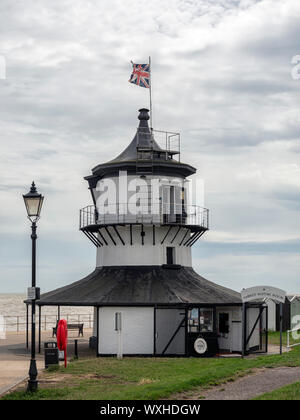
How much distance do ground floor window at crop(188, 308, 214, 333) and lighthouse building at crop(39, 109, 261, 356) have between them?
0.15ft

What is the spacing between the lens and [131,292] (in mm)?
31453

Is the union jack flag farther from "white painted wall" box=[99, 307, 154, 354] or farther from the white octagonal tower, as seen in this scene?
"white painted wall" box=[99, 307, 154, 354]

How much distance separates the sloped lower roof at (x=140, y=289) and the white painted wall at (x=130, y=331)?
550 millimetres

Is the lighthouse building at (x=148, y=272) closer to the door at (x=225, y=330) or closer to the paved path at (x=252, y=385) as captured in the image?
the door at (x=225, y=330)

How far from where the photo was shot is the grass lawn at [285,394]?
15.2 metres

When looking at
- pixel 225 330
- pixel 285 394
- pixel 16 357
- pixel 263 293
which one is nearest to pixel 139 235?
pixel 225 330

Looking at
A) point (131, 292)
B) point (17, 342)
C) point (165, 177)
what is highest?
point (165, 177)

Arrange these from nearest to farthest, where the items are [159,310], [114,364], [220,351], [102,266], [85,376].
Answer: [85,376] → [114,364] → [159,310] → [220,351] → [102,266]

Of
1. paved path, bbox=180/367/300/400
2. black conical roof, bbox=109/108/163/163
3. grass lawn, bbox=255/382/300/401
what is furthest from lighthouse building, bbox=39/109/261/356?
grass lawn, bbox=255/382/300/401

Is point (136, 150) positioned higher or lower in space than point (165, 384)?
higher

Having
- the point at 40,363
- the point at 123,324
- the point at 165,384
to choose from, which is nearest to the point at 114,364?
the point at 40,363

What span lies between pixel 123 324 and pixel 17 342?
966cm

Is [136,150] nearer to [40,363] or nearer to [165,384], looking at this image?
[40,363]
